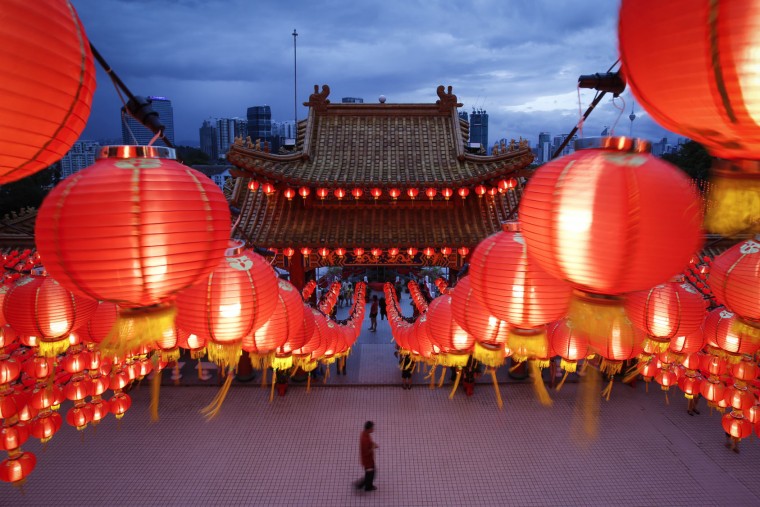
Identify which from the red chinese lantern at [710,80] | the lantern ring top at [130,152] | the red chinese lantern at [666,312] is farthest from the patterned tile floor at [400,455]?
the red chinese lantern at [710,80]

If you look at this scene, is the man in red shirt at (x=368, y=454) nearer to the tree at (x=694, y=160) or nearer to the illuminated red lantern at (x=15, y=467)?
the illuminated red lantern at (x=15, y=467)

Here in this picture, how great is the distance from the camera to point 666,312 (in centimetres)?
446

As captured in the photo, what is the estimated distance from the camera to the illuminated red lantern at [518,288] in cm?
294

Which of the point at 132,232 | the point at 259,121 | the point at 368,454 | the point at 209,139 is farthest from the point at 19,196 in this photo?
the point at 209,139

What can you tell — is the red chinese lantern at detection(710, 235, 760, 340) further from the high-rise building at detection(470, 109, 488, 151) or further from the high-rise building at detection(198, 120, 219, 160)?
the high-rise building at detection(198, 120, 219, 160)

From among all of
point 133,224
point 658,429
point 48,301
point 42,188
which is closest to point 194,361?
point 48,301

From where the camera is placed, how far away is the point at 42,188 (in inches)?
814

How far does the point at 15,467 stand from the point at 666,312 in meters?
8.15

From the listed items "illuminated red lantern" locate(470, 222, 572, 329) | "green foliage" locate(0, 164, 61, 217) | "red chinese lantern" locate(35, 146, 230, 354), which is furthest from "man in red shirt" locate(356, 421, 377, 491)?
"green foliage" locate(0, 164, 61, 217)

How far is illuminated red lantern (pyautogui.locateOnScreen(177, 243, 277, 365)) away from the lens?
10.0ft

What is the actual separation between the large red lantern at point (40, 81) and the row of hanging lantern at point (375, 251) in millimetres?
7087

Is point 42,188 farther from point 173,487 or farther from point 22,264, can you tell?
point 173,487

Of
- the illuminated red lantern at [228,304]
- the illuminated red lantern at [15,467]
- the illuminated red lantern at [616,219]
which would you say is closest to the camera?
the illuminated red lantern at [616,219]

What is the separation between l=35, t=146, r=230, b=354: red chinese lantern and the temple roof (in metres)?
6.06
